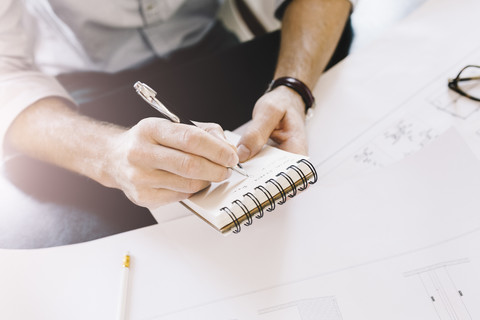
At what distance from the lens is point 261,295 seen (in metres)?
0.41

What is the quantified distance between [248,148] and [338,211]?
0.14 metres

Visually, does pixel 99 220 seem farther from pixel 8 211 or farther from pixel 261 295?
pixel 261 295

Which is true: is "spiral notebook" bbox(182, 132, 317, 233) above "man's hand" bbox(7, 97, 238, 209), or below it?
below

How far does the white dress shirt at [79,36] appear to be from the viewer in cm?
63

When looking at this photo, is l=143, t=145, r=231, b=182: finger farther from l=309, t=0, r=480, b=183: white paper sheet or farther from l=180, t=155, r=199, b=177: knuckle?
l=309, t=0, r=480, b=183: white paper sheet

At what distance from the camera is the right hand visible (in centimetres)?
41

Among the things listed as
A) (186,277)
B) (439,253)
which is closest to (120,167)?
(186,277)

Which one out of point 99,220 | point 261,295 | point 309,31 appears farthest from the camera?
point 309,31

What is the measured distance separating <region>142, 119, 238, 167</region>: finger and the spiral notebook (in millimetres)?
33

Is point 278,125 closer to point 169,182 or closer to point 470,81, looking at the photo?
point 169,182

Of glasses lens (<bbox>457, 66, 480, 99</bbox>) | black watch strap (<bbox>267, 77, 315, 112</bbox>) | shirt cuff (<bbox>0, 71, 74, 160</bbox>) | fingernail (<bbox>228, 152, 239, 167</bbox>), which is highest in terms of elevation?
shirt cuff (<bbox>0, 71, 74, 160</bbox>)

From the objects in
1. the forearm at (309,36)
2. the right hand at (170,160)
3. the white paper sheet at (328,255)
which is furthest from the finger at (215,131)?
the forearm at (309,36)

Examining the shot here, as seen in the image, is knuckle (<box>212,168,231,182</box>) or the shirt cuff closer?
knuckle (<box>212,168,231,182</box>)

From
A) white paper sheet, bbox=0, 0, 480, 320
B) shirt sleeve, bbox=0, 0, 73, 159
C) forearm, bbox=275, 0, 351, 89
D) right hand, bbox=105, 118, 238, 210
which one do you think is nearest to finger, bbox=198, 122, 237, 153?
right hand, bbox=105, 118, 238, 210
